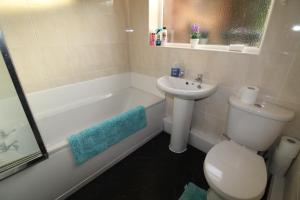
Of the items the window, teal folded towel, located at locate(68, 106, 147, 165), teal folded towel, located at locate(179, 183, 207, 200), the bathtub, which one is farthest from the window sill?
teal folded towel, located at locate(179, 183, 207, 200)

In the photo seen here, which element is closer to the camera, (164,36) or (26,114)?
(26,114)

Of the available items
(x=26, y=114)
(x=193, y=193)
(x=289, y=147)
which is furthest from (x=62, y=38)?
(x=289, y=147)

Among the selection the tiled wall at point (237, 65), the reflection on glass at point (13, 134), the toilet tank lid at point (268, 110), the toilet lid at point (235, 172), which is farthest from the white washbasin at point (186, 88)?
the reflection on glass at point (13, 134)

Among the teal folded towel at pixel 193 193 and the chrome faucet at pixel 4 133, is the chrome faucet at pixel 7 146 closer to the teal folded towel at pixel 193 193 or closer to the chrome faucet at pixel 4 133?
the chrome faucet at pixel 4 133

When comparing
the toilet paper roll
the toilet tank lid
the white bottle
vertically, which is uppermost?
the white bottle

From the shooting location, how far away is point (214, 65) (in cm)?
143

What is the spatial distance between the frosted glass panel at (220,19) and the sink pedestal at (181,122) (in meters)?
0.71

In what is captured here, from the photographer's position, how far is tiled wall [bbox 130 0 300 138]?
1.05 meters

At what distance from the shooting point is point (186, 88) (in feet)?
5.20

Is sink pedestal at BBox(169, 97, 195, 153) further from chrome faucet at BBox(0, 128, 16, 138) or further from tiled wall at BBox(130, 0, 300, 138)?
chrome faucet at BBox(0, 128, 16, 138)

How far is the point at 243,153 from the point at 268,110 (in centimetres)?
37

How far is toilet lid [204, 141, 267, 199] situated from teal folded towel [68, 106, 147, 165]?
2.62ft

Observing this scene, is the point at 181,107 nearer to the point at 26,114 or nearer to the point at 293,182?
the point at 293,182

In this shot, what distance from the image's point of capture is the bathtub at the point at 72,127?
3.48 ft
